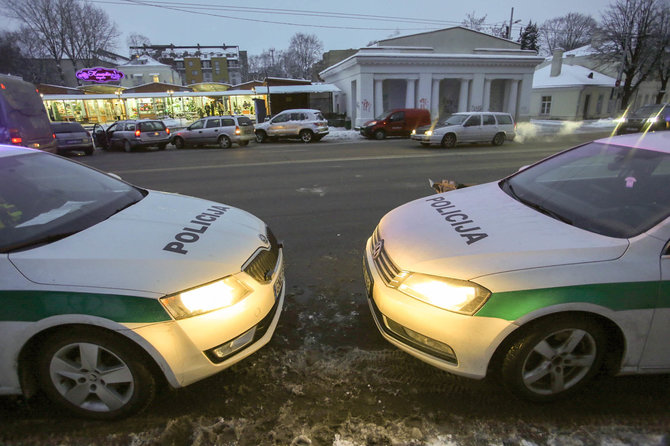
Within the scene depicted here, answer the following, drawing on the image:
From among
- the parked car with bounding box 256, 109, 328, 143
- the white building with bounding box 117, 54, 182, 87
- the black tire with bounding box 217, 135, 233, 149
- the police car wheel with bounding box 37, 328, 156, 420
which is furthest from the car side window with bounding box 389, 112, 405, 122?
the white building with bounding box 117, 54, 182, 87

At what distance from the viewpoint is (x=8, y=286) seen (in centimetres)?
185

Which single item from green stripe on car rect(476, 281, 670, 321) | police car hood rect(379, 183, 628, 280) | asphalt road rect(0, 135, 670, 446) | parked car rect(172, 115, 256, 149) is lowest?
asphalt road rect(0, 135, 670, 446)

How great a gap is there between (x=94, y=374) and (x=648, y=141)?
4106 mm

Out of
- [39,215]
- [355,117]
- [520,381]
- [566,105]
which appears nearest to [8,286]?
[39,215]

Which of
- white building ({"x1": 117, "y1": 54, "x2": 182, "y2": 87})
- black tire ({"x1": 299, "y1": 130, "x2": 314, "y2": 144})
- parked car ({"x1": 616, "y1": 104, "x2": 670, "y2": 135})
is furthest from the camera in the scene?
white building ({"x1": 117, "y1": 54, "x2": 182, "y2": 87})

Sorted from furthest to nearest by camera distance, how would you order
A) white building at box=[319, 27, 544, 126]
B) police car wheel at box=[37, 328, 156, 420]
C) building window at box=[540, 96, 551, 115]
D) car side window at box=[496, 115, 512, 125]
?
building window at box=[540, 96, 551, 115] → white building at box=[319, 27, 544, 126] → car side window at box=[496, 115, 512, 125] → police car wheel at box=[37, 328, 156, 420]

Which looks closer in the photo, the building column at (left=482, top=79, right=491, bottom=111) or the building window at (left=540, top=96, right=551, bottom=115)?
the building column at (left=482, top=79, right=491, bottom=111)

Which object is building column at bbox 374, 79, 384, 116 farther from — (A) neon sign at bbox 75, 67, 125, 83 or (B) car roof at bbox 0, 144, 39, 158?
(A) neon sign at bbox 75, 67, 125, 83

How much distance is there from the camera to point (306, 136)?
20.1 meters

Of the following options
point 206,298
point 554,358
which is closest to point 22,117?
point 206,298

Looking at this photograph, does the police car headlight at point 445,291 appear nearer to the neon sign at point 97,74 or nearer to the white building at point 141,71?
the neon sign at point 97,74

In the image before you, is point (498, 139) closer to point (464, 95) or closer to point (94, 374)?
point (464, 95)

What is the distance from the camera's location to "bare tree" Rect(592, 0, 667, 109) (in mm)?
34500

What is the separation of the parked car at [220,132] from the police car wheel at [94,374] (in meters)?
17.1
